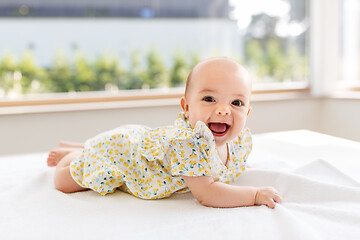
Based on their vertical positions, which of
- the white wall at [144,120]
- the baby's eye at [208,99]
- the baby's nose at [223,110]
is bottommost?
the white wall at [144,120]

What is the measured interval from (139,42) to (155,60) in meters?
0.18

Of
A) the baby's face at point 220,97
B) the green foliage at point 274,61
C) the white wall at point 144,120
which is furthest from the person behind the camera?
the green foliage at point 274,61

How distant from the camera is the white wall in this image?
8.12 ft

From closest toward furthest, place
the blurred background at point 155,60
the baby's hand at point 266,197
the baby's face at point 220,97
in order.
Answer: the baby's hand at point 266,197
the baby's face at point 220,97
the blurred background at point 155,60

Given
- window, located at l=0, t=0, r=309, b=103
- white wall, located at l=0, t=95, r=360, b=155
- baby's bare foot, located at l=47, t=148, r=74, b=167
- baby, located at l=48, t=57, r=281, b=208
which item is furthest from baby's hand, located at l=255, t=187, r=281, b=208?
window, located at l=0, t=0, r=309, b=103

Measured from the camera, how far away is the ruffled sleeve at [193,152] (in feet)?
3.49

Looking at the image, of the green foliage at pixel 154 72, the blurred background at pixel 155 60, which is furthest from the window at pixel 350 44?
the green foliage at pixel 154 72

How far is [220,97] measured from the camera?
111cm

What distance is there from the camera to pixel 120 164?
3.97 feet

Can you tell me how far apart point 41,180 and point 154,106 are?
1.52 m

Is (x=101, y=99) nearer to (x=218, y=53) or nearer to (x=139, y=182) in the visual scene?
(x=218, y=53)

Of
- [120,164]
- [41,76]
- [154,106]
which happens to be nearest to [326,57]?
[154,106]

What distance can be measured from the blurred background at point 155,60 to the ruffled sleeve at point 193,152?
5.34ft

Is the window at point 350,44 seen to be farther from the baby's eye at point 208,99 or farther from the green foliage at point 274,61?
the baby's eye at point 208,99
